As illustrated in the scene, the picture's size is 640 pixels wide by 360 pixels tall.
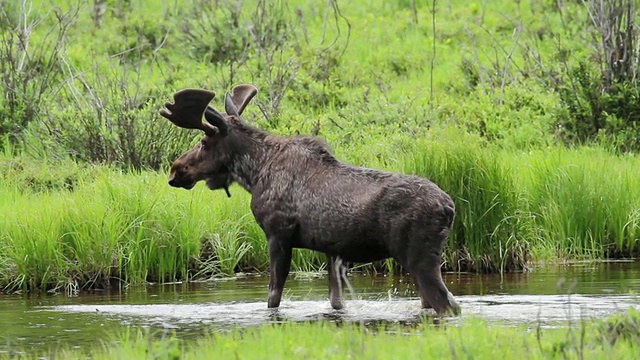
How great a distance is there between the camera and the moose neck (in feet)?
32.4

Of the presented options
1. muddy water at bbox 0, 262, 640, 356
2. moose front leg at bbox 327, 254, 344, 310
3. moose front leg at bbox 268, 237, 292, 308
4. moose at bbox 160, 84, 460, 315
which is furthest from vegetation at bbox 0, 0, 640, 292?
moose front leg at bbox 268, 237, 292, 308

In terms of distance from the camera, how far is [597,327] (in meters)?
6.59

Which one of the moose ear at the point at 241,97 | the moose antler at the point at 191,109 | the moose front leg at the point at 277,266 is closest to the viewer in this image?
the moose front leg at the point at 277,266

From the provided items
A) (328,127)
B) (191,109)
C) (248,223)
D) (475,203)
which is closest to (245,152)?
(191,109)

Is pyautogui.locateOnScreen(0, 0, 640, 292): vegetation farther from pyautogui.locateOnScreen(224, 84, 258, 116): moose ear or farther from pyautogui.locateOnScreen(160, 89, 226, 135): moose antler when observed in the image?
pyautogui.locateOnScreen(160, 89, 226, 135): moose antler

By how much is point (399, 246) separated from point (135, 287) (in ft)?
12.7

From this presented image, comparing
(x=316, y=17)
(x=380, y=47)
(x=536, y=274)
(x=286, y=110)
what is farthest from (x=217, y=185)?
(x=316, y=17)

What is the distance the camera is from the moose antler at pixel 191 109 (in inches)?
383

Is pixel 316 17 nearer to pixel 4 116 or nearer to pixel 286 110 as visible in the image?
pixel 286 110

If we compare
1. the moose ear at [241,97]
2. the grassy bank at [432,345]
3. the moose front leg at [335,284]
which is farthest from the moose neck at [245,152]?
the grassy bank at [432,345]

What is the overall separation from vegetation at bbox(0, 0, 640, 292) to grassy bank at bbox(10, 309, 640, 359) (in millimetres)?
4592

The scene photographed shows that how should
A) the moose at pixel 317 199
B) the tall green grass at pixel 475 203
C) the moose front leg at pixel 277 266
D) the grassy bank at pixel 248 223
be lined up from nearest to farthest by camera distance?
the moose at pixel 317 199, the moose front leg at pixel 277 266, the grassy bank at pixel 248 223, the tall green grass at pixel 475 203

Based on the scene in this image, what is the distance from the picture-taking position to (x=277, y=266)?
31.1 feet

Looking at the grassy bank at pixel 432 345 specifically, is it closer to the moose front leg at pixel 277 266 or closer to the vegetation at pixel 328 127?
the moose front leg at pixel 277 266
